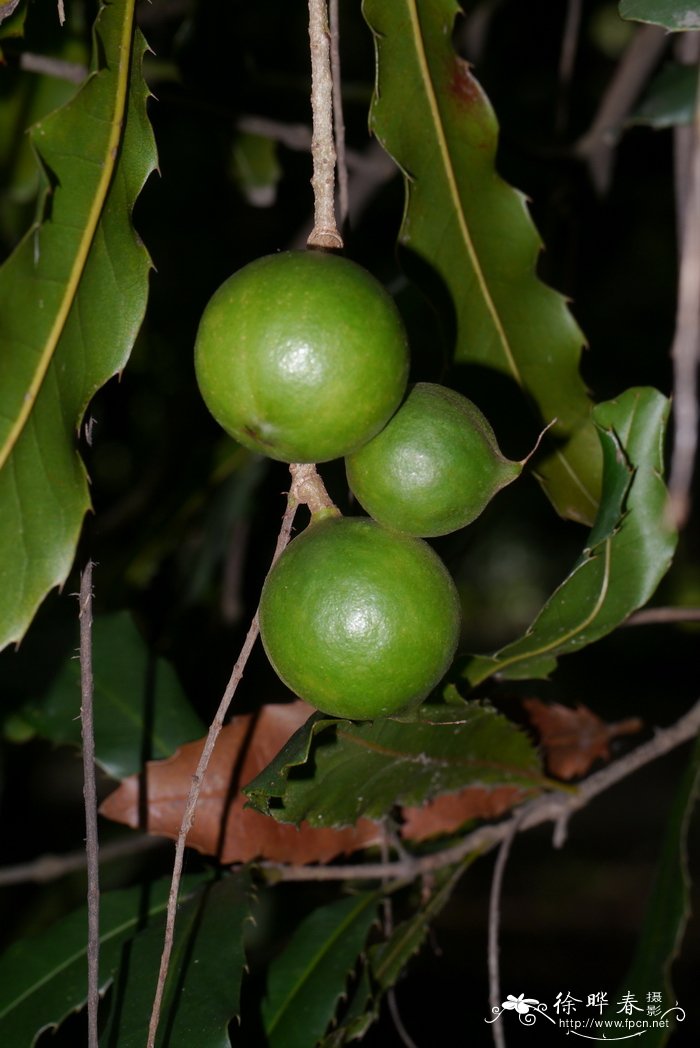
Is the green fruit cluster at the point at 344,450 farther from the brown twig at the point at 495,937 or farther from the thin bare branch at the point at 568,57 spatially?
the thin bare branch at the point at 568,57

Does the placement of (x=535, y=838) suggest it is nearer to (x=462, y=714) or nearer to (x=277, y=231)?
(x=277, y=231)

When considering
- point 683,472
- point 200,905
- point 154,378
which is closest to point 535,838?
point 154,378

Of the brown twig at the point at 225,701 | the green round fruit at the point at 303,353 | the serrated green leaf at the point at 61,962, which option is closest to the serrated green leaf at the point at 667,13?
the green round fruit at the point at 303,353

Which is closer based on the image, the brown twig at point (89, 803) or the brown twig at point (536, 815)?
the brown twig at point (89, 803)

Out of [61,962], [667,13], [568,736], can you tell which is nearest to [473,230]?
[667,13]

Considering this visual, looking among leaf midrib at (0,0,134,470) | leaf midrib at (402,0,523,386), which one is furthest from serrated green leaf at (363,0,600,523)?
leaf midrib at (0,0,134,470)

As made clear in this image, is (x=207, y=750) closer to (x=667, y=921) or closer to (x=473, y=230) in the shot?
(x=473, y=230)
